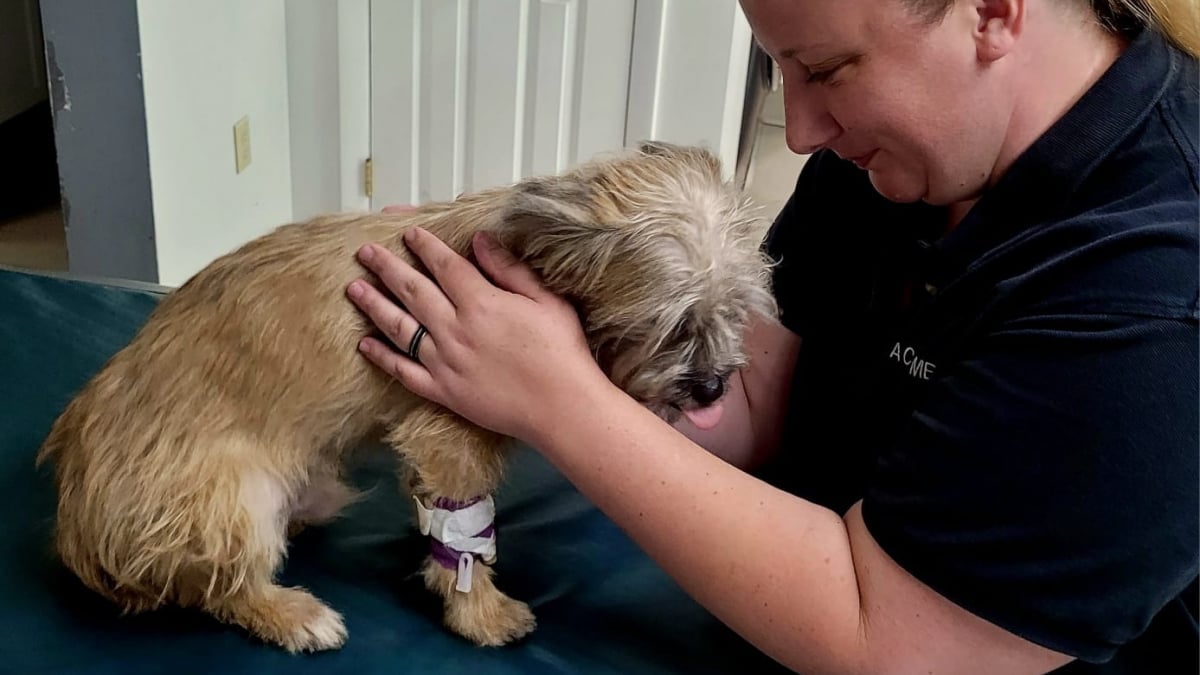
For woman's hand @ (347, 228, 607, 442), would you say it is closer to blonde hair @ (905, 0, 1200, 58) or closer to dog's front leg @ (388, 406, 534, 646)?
dog's front leg @ (388, 406, 534, 646)

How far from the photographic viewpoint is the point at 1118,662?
957 mm

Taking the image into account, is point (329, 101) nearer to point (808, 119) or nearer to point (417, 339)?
point (417, 339)

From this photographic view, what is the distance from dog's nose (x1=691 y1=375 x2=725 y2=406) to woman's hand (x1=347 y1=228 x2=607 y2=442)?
135mm

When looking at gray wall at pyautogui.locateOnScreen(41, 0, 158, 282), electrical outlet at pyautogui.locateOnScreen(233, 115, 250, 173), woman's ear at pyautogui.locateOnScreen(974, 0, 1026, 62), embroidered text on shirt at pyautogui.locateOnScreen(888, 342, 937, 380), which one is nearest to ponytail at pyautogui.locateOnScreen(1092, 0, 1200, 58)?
woman's ear at pyautogui.locateOnScreen(974, 0, 1026, 62)

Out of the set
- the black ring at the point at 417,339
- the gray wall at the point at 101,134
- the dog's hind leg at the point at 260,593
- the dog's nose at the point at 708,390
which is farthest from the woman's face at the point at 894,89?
the gray wall at the point at 101,134

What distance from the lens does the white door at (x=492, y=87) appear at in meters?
2.80

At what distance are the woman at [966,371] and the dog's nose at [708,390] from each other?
132mm

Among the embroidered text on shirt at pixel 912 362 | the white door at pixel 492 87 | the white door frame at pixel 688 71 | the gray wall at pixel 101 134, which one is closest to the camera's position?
the embroidered text on shirt at pixel 912 362

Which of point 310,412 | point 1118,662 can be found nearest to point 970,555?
point 1118,662

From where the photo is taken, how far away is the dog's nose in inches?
44.4

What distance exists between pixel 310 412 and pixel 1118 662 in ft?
2.52

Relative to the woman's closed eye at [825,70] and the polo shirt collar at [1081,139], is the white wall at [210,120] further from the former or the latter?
the polo shirt collar at [1081,139]

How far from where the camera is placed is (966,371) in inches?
33.6

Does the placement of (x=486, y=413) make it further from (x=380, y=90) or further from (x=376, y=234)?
(x=380, y=90)
